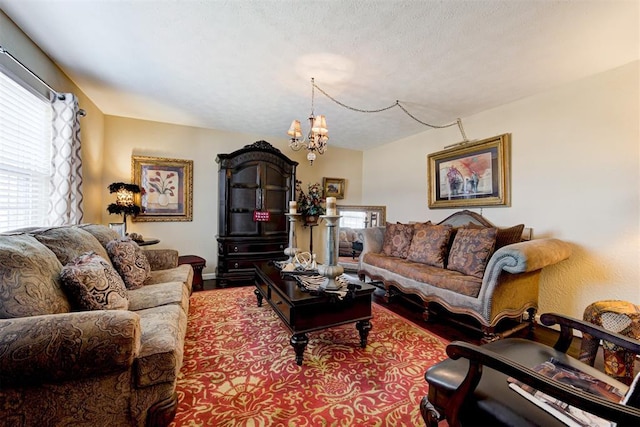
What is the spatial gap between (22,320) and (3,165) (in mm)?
1766

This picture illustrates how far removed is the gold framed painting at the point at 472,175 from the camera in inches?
120

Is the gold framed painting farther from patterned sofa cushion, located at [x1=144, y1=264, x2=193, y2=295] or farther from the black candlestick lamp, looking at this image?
the black candlestick lamp

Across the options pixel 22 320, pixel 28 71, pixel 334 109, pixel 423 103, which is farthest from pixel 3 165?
pixel 423 103

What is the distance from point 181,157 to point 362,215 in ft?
11.2

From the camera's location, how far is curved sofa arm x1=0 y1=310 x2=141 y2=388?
3.20ft

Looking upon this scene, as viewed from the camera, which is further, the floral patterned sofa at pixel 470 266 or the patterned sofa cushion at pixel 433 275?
the patterned sofa cushion at pixel 433 275

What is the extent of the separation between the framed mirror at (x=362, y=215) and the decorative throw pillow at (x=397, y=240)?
1.15 metres

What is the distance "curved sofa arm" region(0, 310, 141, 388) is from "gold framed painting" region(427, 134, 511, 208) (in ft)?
12.2

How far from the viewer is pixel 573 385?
1021 millimetres

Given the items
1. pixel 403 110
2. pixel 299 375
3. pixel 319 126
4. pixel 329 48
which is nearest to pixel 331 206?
pixel 319 126

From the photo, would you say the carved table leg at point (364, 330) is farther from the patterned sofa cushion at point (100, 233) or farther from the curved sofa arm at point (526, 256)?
the patterned sofa cushion at point (100, 233)

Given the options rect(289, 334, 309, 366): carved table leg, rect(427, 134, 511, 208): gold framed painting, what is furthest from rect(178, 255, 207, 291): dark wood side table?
rect(427, 134, 511, 208): gold framed painting

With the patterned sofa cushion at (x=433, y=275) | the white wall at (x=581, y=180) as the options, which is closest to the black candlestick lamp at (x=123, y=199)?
the patterned sofa cushion at (x=433, y=275)

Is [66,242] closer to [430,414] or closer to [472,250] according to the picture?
[430,414]
